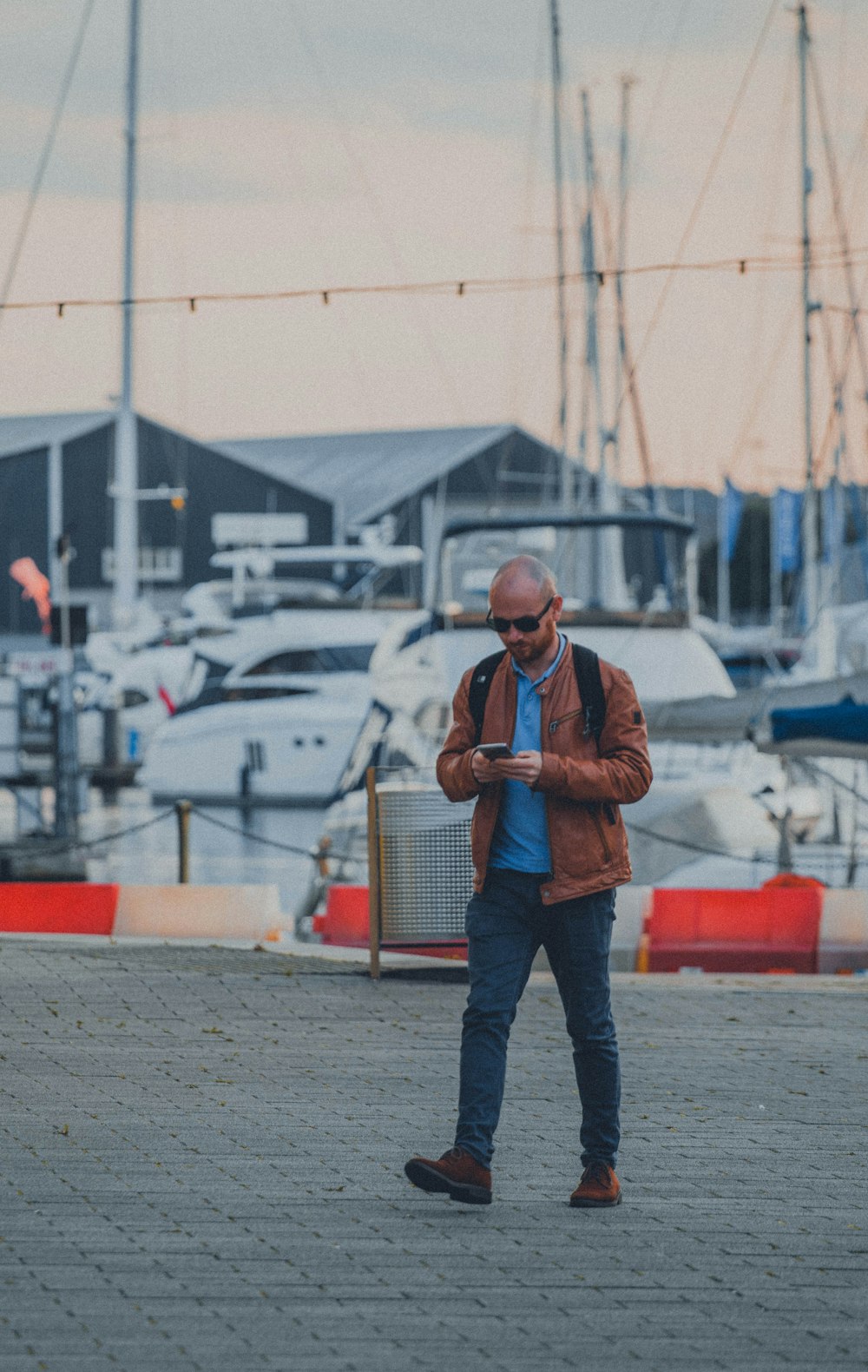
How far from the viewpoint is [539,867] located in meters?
6.03

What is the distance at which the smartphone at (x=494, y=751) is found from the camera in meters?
5.83

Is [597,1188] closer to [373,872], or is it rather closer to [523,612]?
[523,612]

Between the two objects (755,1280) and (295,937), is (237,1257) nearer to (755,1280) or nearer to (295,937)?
(755,1280)

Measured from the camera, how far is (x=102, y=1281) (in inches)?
202

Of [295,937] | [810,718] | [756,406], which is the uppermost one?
[756,406]

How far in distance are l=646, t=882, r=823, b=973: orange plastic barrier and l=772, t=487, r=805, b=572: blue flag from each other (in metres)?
34.5

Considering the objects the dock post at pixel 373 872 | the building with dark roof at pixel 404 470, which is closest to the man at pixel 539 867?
the dock post at pixel 373 872

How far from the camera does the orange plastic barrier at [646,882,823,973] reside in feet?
42.5

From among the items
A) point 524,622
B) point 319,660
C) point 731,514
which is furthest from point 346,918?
point 731,514

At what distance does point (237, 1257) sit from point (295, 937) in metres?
9.37

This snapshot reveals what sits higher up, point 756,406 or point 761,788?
point 756,406

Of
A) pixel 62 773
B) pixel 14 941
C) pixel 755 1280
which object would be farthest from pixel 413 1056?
pixel 62 773

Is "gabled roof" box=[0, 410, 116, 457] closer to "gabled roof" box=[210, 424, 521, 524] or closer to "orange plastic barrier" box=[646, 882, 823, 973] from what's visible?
"gabled roof" box=[210, 424, 521, 524]

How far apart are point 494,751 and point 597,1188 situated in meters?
1.35
